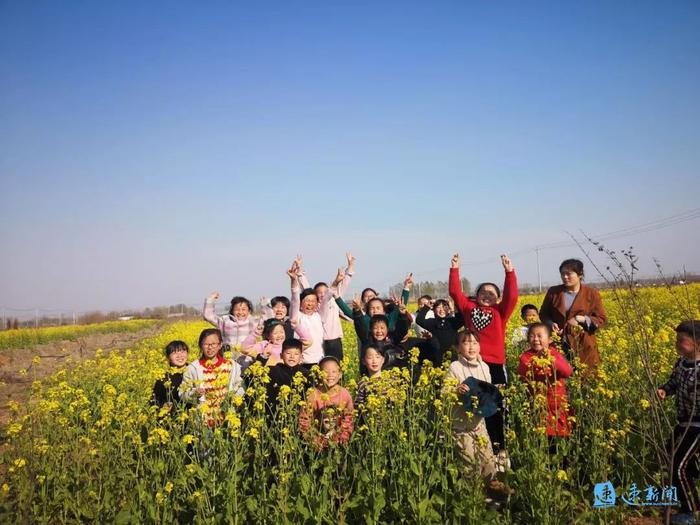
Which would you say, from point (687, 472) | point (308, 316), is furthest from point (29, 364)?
point (687, 472)

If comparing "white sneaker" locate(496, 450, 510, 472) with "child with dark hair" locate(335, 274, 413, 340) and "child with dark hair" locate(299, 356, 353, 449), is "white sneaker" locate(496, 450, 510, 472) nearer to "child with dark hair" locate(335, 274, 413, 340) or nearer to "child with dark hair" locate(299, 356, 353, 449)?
"child with dark hair" locate(299, 356, 353, 449)

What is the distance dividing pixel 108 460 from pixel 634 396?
4899 mm

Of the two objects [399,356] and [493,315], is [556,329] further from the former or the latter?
[399,356]

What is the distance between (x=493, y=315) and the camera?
19.1ft

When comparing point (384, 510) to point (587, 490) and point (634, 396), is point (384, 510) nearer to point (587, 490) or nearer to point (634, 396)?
point (587, 490)

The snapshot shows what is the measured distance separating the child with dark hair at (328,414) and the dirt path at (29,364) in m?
2.38

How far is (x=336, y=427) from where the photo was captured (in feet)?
13.1

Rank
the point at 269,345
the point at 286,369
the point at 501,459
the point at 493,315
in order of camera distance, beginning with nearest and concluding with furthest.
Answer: the point at 501,459 < the point at 286,369 < the point at 493,315 < the point at 269,345

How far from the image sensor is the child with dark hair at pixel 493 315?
5.68 m

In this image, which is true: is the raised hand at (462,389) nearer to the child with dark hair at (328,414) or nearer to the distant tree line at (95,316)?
the child with dark hair at (328,414)

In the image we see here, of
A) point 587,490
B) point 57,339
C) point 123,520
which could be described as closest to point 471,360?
point 587,490

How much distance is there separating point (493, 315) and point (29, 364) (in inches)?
939

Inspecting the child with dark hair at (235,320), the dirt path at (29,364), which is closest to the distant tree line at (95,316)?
the dirt path at (29,364)

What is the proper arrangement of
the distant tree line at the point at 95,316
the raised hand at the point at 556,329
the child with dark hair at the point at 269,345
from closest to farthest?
the raised hand at the point at 556,329 < the child with dark hair at the point at 269,345 < the distant tree line at the point at 95,316
